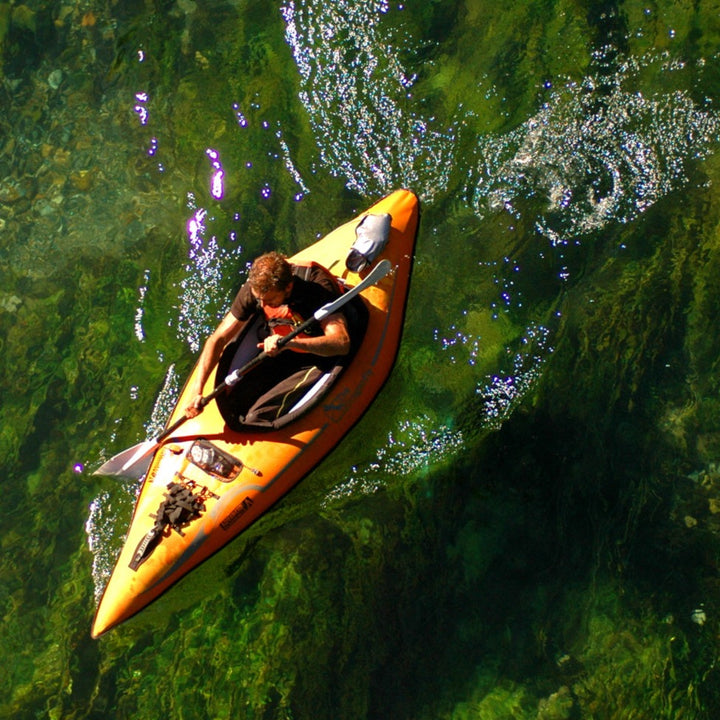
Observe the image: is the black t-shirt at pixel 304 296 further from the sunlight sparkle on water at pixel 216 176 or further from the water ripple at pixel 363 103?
the sunlight sparkle on water at pixel 216 176

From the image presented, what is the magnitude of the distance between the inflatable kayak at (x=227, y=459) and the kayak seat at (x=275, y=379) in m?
0.02

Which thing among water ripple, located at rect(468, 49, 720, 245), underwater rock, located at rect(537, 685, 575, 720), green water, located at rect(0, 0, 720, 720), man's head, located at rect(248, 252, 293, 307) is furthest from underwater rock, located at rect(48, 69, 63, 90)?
underwater rock, located at rect(537, 685, 575, 720)

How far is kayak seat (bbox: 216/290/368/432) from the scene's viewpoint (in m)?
5.05

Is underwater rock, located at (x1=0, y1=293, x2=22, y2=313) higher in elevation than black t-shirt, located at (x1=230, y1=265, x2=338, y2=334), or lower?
higher

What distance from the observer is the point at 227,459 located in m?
5.04

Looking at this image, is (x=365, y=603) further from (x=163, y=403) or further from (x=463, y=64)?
(x=463, y=64)

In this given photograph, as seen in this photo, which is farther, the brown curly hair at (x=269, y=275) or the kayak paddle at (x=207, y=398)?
the kayak paddle at (x=207, y=398)

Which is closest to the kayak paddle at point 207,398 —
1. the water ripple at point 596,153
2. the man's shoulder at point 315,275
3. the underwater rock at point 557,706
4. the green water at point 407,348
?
the man's shoulder at point 315,275

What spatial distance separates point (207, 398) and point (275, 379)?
1.52 feet

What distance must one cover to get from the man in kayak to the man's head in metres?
0.13

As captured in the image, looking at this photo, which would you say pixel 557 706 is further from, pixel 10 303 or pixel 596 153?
pixel 10 303

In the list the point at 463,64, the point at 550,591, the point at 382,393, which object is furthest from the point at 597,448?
the point at 463,64

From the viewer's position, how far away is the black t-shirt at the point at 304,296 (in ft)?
16.0

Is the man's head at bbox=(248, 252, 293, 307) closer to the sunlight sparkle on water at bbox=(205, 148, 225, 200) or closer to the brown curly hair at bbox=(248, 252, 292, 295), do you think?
the brown curly hair at bbox=(248, 252, 292, 295)
